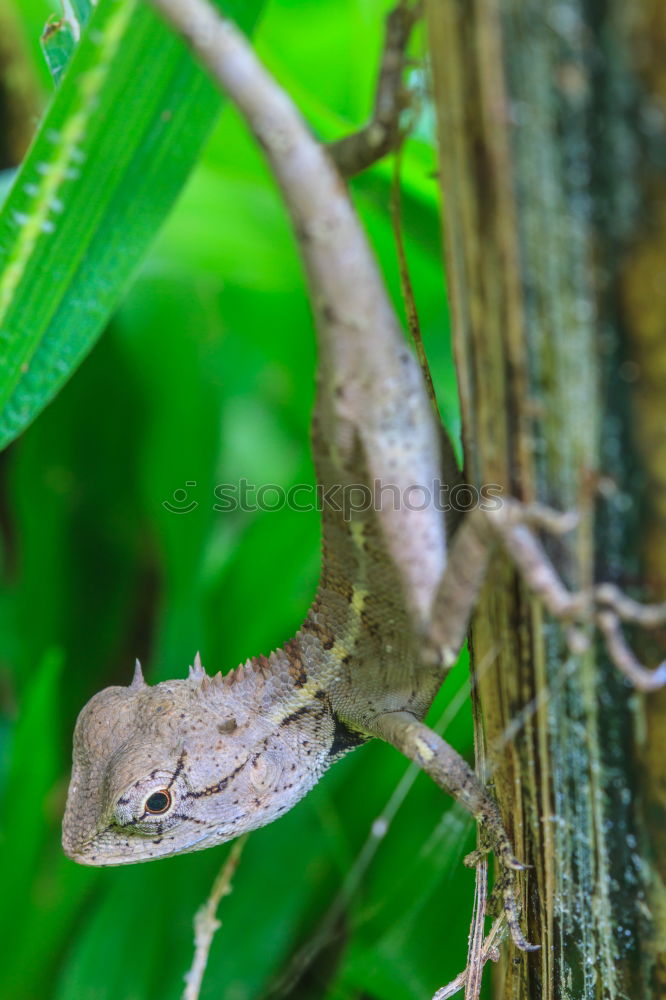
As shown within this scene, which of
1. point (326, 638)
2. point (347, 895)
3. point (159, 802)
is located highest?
point (326, 638)

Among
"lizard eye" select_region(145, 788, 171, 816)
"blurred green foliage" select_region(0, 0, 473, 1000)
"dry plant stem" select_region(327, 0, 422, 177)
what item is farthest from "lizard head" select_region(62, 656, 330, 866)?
"dry plant stem" select_region(327, 0, 422, 177)

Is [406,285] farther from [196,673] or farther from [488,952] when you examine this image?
[488,952]

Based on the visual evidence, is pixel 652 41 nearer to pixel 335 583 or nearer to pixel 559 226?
pixel 559 226

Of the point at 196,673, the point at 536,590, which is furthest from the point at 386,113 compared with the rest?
the point at 196,673

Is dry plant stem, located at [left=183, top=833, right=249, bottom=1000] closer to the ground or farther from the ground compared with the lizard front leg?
closer to the ground

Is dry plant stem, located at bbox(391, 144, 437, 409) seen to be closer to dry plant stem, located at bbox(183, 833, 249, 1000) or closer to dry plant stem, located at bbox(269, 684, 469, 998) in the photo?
dry plant stem, located at bbox(269, 684, 469, 998)

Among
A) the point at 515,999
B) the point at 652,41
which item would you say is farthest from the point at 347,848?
the point at 652,41

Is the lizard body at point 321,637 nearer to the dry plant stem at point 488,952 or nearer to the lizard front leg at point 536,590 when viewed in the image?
the lizard front leg at point 536,590
